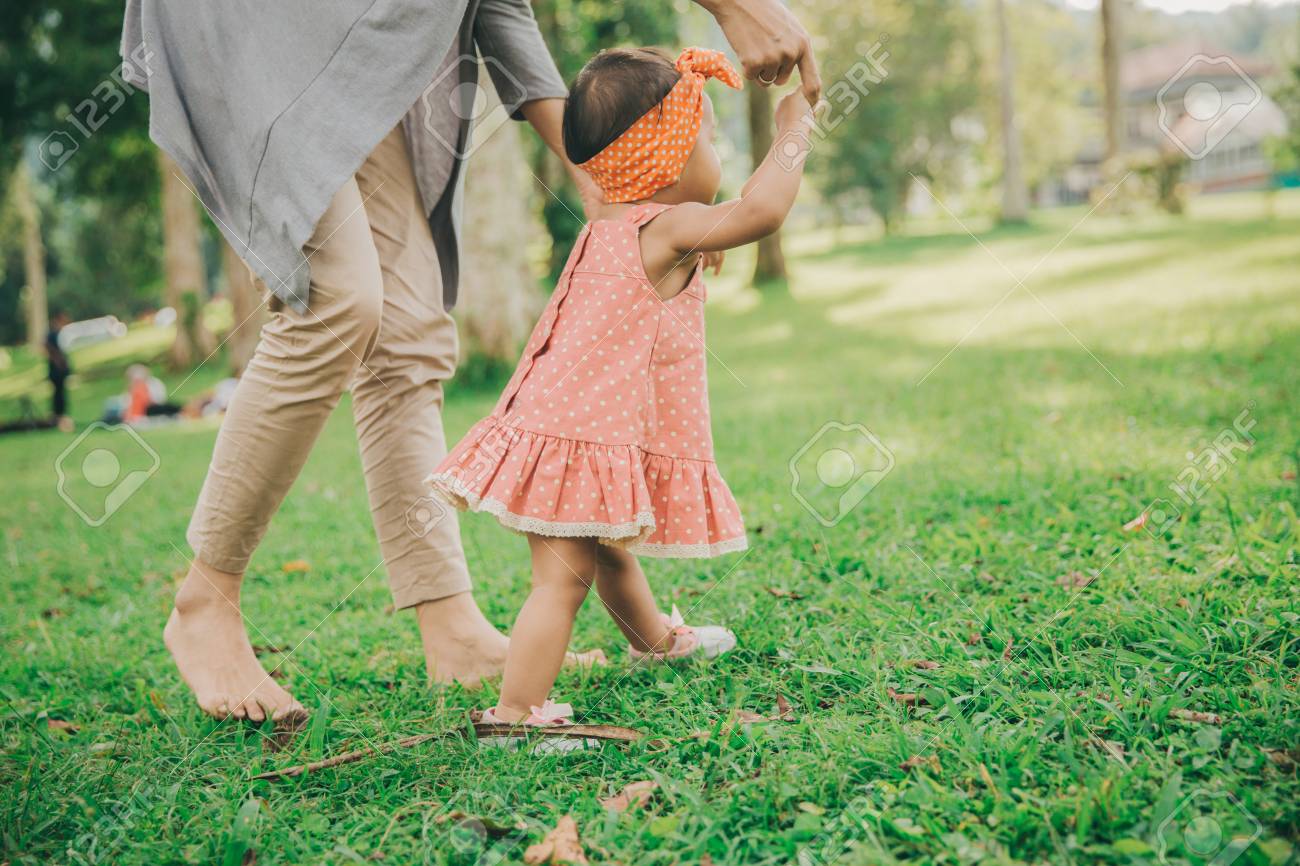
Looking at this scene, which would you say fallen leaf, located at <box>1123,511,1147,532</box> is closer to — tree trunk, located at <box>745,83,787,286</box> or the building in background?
tree trunk, located at <box>745,83,787,286</box>

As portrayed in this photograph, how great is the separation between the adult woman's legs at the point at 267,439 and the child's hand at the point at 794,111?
2.84 feet

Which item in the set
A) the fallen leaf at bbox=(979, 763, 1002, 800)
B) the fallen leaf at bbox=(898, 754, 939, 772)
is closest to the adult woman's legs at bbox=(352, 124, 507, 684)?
the fallen leaf at bbox=(898, 754, 939, 772)

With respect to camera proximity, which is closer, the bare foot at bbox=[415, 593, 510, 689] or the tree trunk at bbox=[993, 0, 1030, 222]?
the bare foot at bbox=[415, 593, 510, 689]

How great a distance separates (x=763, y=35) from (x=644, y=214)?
1.30ft

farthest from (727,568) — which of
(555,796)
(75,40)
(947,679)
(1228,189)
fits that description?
(1228,189)

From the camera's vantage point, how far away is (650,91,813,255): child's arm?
1876mm

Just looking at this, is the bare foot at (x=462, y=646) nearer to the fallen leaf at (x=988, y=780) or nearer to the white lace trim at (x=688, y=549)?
the white lace trim at (x=688, y=549)

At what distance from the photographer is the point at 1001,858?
1321mm

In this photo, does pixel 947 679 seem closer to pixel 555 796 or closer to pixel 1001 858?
pixel 1001 858

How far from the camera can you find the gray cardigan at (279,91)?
1.96m

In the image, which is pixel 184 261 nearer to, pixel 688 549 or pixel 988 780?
pixel 688 549

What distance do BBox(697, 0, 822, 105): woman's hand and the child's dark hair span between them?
167mm

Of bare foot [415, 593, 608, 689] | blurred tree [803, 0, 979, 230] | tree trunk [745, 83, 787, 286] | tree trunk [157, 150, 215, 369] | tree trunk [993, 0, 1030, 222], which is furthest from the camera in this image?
blurred tree [803, 0, 979, 230]

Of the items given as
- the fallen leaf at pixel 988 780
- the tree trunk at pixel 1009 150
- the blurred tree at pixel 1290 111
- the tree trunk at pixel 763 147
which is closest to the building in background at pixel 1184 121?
the tree trunk at pixel 1009 150
